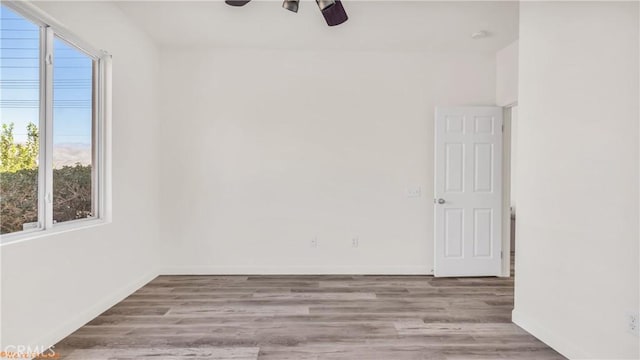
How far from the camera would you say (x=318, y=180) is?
416 cm

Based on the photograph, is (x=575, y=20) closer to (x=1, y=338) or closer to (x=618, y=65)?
(x=618, y=65)

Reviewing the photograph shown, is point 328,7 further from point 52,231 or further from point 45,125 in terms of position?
point 52,231

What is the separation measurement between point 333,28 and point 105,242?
2.92 m

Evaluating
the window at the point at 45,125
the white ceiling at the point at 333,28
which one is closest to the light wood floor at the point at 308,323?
the window at the point at 45,125

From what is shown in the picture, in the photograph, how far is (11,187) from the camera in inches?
82.9

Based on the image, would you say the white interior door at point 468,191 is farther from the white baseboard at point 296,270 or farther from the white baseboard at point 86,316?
the white baseboard at point 86,316

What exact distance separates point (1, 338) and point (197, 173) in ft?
A: 7.90

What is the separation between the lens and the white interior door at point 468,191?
159 inches

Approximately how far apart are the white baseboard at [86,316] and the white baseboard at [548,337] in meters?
3.34

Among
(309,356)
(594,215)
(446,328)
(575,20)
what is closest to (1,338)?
(309,356)

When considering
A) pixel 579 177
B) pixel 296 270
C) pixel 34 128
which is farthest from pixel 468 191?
pixel 34 128

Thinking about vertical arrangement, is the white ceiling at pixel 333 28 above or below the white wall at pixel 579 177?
above

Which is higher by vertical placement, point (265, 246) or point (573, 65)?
point (573, 65)

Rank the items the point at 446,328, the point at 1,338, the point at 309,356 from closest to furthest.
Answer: the point at 1,338 < the point at 309,356 < the point at 446,328
